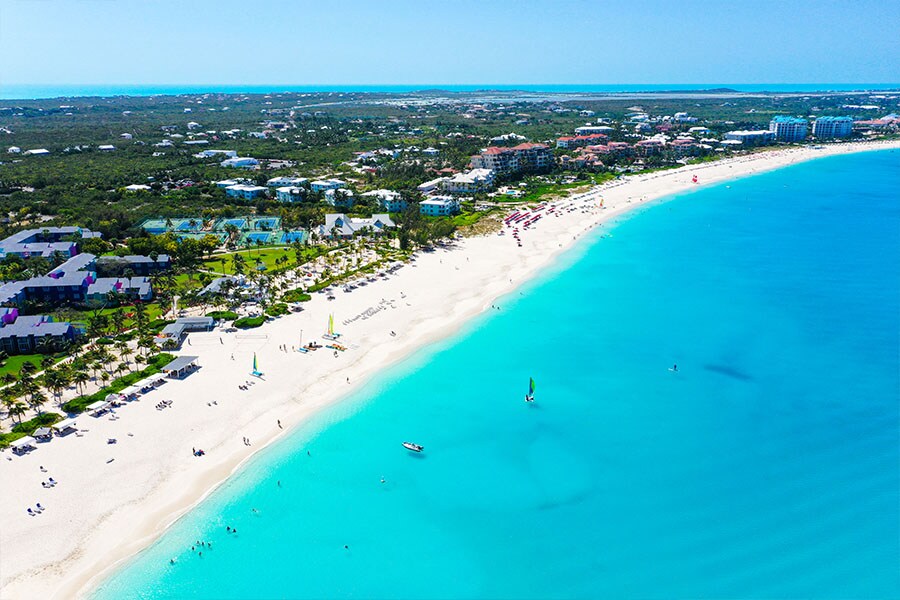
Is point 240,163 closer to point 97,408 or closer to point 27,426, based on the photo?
point 97,408

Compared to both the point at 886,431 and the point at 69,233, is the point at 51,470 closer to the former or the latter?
the point at 69,233

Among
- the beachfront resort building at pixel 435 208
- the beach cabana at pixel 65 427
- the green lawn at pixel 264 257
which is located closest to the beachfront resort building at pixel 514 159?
the beachfront resort building at pixel 435 208

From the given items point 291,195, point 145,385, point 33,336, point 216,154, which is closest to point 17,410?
point 145,385

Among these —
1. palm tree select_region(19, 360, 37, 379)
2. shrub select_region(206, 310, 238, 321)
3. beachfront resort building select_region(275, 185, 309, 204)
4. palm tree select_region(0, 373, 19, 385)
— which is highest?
beachfront resort building select_region(275, 185, 309, 204)

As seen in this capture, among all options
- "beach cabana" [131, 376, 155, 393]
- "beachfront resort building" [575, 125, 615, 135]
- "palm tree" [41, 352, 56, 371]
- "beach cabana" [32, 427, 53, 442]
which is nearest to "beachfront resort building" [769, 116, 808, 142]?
"beachfront resort building" [575, 125, 615, 135]

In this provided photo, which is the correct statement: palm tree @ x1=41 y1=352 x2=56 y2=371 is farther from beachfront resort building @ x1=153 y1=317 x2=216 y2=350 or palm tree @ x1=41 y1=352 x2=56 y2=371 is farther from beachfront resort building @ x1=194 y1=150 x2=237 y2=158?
beachfront resort building @ x1=194 y1=150 x2=237 y2=158
